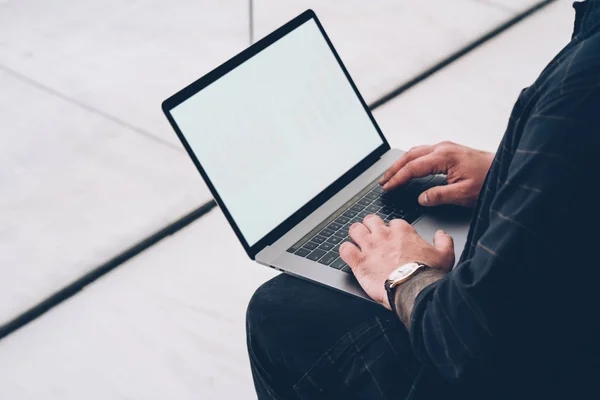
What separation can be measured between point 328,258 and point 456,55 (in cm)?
163

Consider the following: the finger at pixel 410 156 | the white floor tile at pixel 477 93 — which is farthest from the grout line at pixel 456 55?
→ the finger at pixel 410 156

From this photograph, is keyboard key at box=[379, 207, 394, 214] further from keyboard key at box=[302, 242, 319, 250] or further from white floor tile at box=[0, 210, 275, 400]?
white floor tile at box=[0, 210, 275, 400]

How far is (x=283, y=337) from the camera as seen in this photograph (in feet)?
3.49

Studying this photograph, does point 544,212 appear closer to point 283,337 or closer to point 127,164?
point 283,337

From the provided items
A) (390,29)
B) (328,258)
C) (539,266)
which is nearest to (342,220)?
(328,258)

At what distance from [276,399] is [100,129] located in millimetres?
1377

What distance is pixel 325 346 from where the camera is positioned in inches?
40.6

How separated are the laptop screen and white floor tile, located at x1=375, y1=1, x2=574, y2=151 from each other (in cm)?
83

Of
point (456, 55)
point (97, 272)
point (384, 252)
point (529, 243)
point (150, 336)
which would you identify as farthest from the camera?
point (456, 55)

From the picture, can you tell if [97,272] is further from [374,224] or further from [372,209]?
[374,224]

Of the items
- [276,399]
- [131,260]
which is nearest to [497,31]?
[131,260]

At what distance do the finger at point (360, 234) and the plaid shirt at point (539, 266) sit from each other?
222mm

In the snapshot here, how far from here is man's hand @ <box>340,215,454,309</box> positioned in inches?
40.3

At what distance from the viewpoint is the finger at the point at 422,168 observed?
4.01 ft
